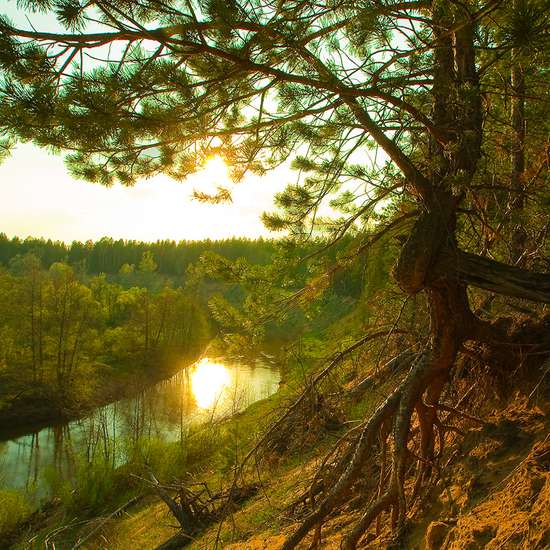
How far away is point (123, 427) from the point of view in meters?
17.5

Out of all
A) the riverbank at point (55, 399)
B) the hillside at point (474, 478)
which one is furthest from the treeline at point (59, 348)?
the hillside at point (474, 478)

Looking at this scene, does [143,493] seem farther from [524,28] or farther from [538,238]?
[524,28]

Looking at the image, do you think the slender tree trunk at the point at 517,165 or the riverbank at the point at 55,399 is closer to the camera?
the slender tree trunk at the point at 517,165

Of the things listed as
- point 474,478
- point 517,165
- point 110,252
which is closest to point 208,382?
point 517,165

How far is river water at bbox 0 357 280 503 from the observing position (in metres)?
14.3

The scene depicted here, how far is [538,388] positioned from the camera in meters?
3.11

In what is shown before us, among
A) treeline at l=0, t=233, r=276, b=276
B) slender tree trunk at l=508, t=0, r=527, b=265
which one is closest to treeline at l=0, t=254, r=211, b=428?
slender tree trunk at l=508, t=0, r=527, b=265

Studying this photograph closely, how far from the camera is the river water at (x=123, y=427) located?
46.9 ft

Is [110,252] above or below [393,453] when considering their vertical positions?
above

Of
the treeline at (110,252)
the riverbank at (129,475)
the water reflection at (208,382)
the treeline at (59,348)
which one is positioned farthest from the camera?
the treeline at (110,252)

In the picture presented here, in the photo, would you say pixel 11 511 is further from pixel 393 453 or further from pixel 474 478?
pixel 474 478

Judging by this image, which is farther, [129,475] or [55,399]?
[55,399]

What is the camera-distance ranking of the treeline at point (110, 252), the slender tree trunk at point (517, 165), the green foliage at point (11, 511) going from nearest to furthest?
the slender tree trunk at point (517, 165) < the green foliage at point (11, 511) < the treeline at point (110, 252)

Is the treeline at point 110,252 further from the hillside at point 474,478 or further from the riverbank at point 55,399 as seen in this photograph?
the hillside at point 474,478
